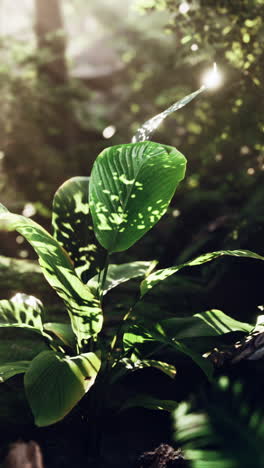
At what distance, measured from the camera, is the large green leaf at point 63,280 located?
71.4 inches

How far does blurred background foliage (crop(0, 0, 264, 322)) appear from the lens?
332 centimetres

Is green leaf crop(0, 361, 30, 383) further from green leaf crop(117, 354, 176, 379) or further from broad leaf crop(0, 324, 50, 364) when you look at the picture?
green leaf crop(117, 354, 176, 379)

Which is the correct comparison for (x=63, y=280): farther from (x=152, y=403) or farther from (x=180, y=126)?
(x=180, y=126)

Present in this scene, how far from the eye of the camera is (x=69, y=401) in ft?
4.97

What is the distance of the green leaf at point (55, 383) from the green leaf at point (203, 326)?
0.40 m

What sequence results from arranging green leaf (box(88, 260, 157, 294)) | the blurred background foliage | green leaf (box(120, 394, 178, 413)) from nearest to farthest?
1. green leaf (box(120, 394, 178, 413))
2. green leaf (box(88, 260, 157, 294))
3. the blurred background foliage

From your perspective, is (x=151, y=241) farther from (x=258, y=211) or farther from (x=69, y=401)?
(x=69, y=401)

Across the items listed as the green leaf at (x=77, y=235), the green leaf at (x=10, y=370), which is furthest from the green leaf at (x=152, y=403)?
the green leaf at (x=77, y=235)

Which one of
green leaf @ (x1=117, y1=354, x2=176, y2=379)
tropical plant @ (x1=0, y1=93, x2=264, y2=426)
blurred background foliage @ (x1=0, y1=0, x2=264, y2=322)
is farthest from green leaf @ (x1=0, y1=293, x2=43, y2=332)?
blurred background foliage @ (x1=0, y1=0, x2=264, y2=322)

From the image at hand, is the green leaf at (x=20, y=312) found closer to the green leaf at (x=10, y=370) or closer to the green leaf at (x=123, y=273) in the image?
the green leaf at (x=10, y=370)

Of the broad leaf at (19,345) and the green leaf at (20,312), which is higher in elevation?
the green leaf at (20,312)

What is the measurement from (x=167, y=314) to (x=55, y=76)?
558 centimetres

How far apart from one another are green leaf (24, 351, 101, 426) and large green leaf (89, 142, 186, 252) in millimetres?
550

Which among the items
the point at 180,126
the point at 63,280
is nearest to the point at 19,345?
the point at 63,280
